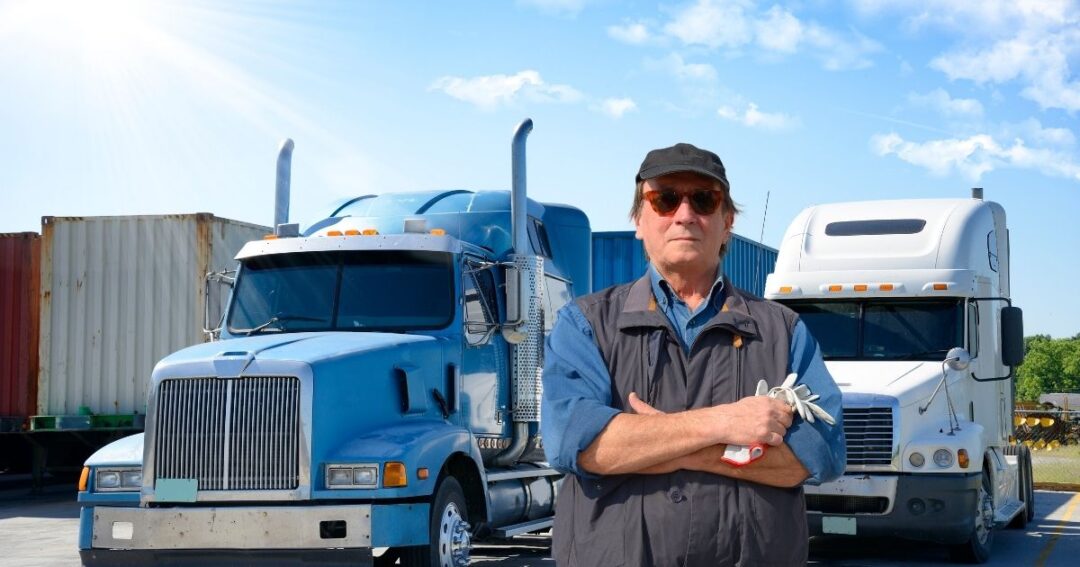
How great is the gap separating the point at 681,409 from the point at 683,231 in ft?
1.56

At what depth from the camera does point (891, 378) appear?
1054 centimetres

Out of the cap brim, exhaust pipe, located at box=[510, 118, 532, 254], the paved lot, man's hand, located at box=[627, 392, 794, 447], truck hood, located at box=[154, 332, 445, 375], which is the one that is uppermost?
exhaust pipe, located at box=[510, 118, 532, 254]

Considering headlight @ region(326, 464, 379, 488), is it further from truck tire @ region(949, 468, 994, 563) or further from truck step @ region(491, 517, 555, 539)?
truck tire @ region(949, 468, 994, 563)

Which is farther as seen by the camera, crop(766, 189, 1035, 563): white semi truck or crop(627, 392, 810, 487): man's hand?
crop(766, 189, 1035, 563): white semi truck

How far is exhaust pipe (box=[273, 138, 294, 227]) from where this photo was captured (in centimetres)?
1084

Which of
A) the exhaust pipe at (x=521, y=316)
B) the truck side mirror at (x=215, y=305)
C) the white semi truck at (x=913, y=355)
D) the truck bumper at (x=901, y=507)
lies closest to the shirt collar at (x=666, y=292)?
the exhaust pipe at (x=521, y=316)

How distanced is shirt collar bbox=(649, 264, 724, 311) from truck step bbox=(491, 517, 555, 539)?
258 inches

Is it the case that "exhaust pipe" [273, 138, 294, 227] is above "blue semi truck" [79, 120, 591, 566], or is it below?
above

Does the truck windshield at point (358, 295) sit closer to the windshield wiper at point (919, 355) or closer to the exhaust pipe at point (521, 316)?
the exhaust pipe at point (521, 316)

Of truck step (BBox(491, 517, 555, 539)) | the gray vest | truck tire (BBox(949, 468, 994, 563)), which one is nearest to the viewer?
the gray vest

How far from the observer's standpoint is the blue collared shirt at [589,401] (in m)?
3.13

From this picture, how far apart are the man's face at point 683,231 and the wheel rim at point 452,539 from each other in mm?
5310

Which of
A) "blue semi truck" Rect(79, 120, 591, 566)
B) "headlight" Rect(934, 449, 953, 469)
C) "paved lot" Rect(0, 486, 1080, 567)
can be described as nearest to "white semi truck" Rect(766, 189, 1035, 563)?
"headlight" Rect(934, 449, 953, 469)

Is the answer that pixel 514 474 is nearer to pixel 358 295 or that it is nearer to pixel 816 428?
pixel 358 295
